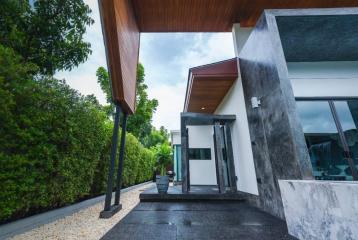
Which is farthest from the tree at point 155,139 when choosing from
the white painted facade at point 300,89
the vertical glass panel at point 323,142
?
the vertical glass panel at point 323,142

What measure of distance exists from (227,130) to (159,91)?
1105cm

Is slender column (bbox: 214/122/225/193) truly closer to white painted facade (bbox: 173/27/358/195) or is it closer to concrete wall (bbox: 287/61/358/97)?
white painted facade (bbox: 173/27/358/195)

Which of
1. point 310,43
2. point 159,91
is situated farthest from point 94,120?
point 159,91

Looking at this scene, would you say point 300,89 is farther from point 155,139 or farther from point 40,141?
point 155,139

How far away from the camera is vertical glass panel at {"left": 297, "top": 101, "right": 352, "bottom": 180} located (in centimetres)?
406

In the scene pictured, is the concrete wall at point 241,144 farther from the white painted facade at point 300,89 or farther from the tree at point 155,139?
the tree at point 155,139

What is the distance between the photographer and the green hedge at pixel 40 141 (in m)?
2.26

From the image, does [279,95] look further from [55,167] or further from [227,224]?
[55,167]

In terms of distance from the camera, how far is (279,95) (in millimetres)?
3072

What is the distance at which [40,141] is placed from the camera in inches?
110

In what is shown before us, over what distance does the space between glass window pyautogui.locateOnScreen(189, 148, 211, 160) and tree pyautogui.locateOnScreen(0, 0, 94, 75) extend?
22.6 ft

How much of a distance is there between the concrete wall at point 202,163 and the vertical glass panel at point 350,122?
5673 mm

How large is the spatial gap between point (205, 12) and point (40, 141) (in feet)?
21.0

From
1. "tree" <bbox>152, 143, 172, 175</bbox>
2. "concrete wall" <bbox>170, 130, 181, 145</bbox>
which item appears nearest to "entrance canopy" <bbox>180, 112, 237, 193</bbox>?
"concrete wall" <bbox>170, 130, 181, 145</bbox>
